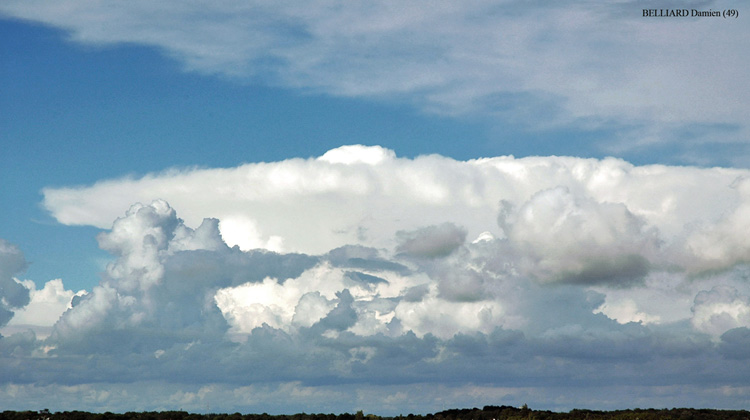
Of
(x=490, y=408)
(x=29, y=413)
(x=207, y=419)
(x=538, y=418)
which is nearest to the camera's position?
(x=538, y=418)

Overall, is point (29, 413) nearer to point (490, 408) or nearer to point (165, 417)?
point (165, 417)

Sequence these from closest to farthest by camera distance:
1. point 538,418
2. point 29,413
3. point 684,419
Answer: point 684,419 → point 538,418 → point 29,413

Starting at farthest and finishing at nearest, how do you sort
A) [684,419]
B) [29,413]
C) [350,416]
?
[29,413], [350,416], [684,419]

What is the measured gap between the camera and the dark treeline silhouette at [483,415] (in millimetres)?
141125

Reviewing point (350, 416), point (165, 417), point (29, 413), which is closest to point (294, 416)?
point (350, 416)

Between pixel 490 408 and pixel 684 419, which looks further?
pixel 490 408

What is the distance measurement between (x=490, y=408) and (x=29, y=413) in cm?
11917

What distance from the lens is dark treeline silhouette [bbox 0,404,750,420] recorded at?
463ft

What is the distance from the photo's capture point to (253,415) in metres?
184

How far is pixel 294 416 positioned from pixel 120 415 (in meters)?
50.4

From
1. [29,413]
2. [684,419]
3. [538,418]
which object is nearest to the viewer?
[684,419]

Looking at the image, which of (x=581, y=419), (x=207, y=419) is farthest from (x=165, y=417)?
(x=581, y=419)

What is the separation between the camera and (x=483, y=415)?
15638 cm

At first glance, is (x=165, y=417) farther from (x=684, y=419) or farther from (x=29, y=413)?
(x=684, y=419)
